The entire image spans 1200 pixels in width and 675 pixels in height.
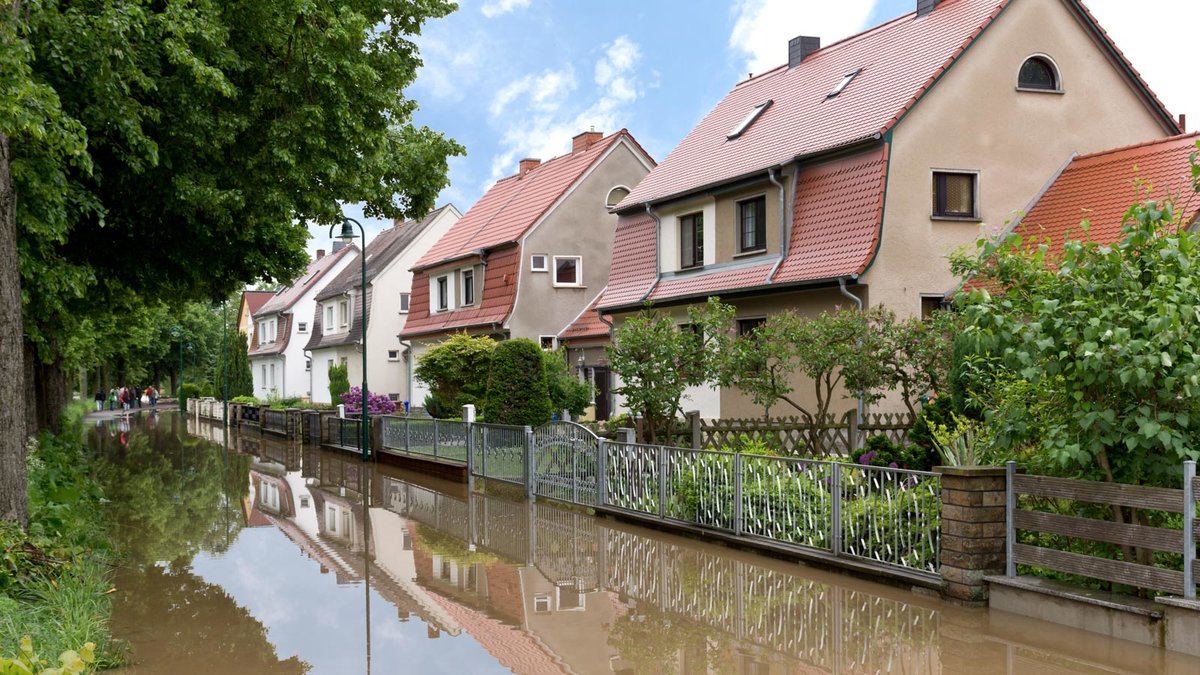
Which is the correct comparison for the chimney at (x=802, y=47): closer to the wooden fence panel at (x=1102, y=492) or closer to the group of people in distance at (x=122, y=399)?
the wooden fence panel at (x=1102, y=492)

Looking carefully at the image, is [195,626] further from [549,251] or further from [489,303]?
[489,303]

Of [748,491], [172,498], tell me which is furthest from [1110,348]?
[172,498]

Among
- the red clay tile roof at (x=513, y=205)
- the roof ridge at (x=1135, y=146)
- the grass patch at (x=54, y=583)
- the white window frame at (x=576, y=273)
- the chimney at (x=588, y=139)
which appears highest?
the chimney at (x=588, y=139)

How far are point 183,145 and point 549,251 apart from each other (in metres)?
20.5

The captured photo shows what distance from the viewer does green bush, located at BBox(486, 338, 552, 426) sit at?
21047 millimetres

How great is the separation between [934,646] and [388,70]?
39.1 feet

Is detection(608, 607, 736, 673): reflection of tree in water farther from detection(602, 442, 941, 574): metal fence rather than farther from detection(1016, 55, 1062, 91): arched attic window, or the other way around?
detection(1016, 55, 1062, 91): arched attic window

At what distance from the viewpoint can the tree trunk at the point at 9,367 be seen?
9523 mm

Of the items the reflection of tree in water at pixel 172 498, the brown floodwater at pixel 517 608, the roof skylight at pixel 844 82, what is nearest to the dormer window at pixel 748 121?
the roof skylight at pixel 844 82

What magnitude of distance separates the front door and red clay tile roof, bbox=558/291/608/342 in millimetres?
944

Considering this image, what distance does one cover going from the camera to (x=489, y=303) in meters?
35.2

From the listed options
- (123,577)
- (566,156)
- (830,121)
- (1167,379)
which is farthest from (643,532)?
(566,156)

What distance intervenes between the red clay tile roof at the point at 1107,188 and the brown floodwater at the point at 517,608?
380 inches

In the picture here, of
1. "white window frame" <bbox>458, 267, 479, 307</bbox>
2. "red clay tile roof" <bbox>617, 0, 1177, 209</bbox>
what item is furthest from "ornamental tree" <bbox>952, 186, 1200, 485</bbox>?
"white window frame" <bbox>458, 267, 479, 307</bbox>
